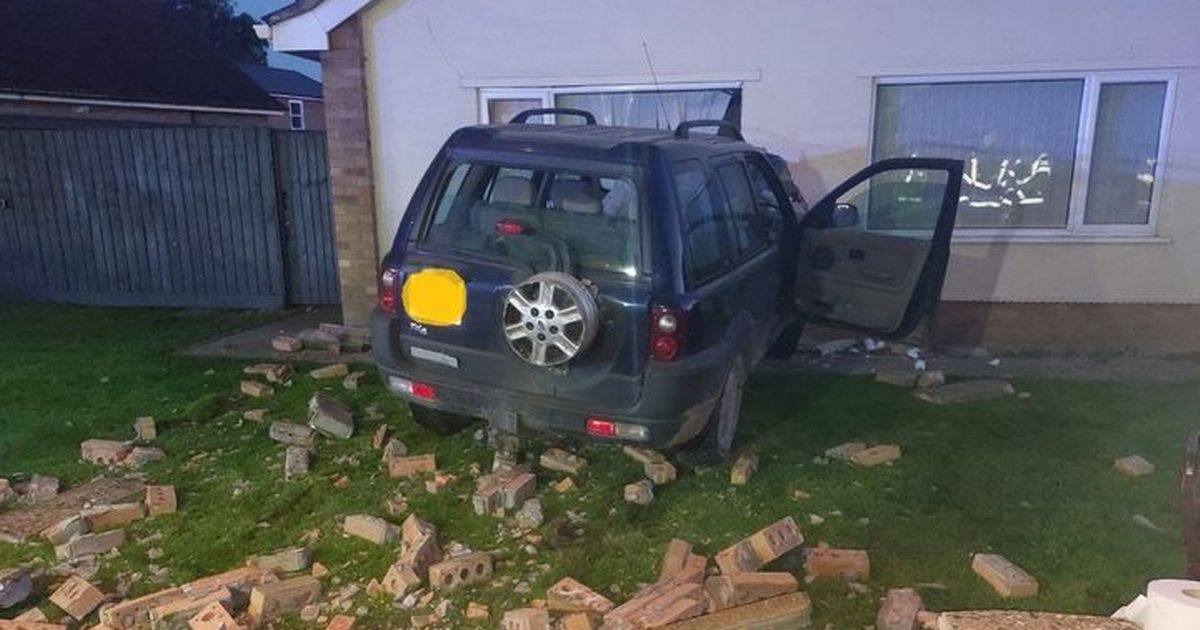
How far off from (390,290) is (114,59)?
14339 millimetres

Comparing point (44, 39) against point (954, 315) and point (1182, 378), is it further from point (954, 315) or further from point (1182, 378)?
point (1182, 378)

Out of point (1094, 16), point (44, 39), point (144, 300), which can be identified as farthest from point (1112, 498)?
point (44, 39)

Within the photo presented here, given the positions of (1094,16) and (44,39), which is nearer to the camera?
(1094,16)

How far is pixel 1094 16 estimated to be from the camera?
6.34 m

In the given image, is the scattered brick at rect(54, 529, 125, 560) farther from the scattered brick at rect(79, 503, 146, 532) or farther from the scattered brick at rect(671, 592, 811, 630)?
the scattered brick at rect(671, 592, 811, 630)

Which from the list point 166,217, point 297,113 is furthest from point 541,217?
point 297,113

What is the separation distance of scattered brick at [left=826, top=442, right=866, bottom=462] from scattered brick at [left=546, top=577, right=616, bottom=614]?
194 cm

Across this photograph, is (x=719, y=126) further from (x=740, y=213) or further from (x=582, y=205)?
(x=582, y=205)

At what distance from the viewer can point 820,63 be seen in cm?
673

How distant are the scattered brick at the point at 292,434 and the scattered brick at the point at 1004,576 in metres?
3.60

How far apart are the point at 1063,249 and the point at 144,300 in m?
9.43

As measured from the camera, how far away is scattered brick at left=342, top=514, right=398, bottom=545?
3781 millimetres

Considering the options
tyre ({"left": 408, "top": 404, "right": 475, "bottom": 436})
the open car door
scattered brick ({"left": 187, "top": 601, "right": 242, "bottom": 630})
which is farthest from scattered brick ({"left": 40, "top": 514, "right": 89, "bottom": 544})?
the open car door

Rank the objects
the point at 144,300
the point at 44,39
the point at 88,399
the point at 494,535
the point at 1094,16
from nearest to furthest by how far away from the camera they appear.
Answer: the point at 494,535
the point at 88,399
the point at 1094,16
the point at 144,300
the point at 44,39
